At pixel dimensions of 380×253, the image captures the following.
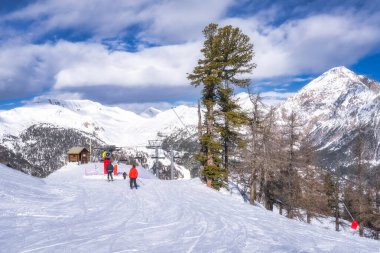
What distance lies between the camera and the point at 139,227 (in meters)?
13.2

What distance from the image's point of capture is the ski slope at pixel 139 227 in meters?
10.6

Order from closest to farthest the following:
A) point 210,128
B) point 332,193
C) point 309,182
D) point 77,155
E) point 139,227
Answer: point 139,227 → point 210,128 → point 309,182 → point 332,193 → point 77,155

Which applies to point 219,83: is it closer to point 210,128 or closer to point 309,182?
point 210,128

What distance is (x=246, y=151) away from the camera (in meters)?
31.5

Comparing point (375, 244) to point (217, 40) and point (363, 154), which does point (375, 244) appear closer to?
point (217, 40)

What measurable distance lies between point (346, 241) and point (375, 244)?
3.53 feet

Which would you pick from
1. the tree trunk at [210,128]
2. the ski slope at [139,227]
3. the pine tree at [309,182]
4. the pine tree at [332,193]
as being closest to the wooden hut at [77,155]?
the pine tree at [332,193]

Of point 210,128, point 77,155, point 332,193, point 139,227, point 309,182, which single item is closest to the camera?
point 139,227

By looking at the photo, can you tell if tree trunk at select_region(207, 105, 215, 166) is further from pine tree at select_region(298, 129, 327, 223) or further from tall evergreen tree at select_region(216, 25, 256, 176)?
pine tree at select_region(298, 129, 327, 223)

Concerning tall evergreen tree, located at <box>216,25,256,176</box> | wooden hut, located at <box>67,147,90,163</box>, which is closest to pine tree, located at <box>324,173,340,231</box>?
tall evergreen tree, located at <box>216,25,256,176</box>

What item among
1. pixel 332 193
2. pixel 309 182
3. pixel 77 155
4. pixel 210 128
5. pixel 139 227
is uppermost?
pixel 210 128

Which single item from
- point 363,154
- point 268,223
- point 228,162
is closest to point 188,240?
point 268,223

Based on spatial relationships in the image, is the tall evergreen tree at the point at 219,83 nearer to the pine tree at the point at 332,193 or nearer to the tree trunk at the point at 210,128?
the tree trunk at the point at 210,128

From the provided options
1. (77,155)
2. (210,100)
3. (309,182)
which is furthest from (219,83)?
(77,155)
